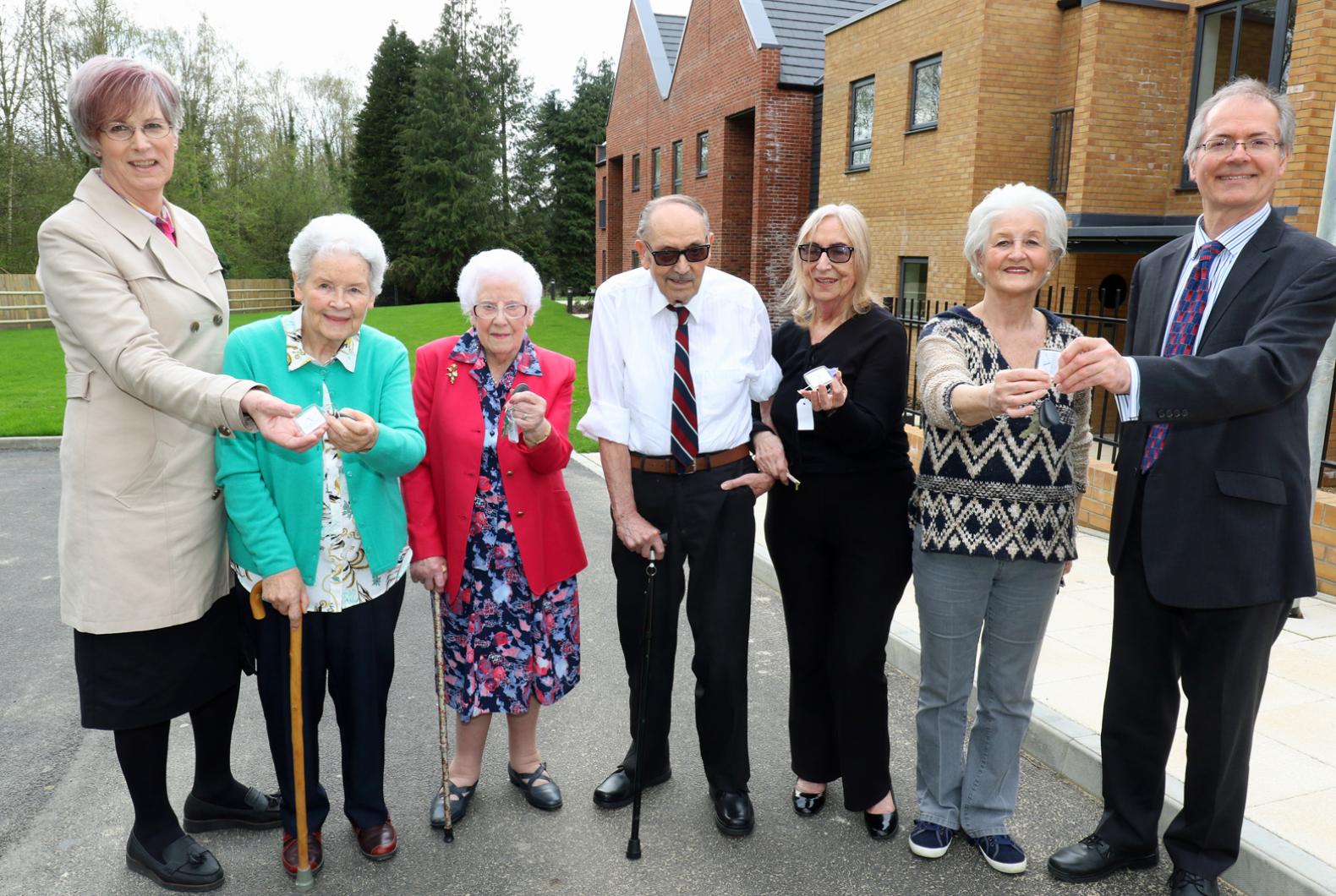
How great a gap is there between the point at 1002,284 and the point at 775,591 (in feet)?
12.2

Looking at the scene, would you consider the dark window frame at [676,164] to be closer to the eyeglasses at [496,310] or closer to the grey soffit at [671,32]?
the grey soffit at [671,32]

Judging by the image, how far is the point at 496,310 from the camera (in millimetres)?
3234

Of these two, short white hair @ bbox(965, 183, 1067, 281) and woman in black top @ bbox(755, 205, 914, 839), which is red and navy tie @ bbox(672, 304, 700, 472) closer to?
woman in black top @ bbox(755, 205, 914, 839)

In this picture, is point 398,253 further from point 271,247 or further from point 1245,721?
point 1245,721

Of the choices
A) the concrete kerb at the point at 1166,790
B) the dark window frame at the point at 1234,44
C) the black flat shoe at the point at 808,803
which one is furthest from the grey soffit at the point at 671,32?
the black flat shoe at the point at 808,803

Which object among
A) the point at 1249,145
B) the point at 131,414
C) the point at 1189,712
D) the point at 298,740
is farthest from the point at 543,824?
the point at 1249,145

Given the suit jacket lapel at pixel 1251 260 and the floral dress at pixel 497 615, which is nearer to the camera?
the suit jacket lapel at pixel 1251 260

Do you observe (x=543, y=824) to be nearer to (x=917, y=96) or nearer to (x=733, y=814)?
(x=733, y=814)

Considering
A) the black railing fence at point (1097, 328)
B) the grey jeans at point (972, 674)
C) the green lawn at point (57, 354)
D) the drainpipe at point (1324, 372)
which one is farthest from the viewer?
the green lawn at point (57, 354)

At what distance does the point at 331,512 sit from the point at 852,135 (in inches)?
690

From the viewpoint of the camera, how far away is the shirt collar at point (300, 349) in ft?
9.63

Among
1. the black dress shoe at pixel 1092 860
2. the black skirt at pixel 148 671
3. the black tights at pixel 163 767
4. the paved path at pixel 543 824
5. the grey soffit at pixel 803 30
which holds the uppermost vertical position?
the grey soffit at pixel 803 30

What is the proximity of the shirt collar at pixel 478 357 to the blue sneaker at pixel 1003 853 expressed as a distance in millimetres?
2270

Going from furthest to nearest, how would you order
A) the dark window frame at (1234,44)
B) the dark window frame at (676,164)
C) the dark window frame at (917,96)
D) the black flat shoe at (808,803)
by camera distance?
the dark window frame at (676,164) < the dark window frame at (917,96) < the dark window frame at (1234,44) < the black flat shoe at (808,803)
